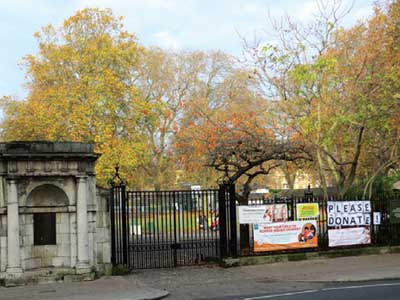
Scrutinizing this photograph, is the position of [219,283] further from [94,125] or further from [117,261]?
[94,125]

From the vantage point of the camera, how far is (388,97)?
21.9 metres

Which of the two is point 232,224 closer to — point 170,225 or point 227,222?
point 227,222

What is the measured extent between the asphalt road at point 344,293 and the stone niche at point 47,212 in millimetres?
5277

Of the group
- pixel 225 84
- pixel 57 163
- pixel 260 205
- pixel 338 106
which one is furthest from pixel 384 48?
pixel 225 84

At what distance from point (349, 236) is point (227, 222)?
4.93 metres

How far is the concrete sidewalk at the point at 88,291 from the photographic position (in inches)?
Result: 542

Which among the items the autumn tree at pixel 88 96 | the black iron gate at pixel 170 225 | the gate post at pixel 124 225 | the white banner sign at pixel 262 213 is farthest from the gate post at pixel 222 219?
the autumn tree at pixel 88 96

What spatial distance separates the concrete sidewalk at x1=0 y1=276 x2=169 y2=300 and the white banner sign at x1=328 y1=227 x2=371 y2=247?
26.0 ft

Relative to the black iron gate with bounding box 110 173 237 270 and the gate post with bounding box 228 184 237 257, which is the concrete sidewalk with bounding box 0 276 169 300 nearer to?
the black iron gate with bounding box 110 173 237 270

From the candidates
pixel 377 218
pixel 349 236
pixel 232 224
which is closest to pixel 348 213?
pixel 349 236

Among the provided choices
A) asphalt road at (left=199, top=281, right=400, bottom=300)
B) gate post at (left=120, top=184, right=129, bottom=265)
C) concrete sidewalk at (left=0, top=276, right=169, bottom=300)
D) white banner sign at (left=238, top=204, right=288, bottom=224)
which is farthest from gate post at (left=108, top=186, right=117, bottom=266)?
asphalt road at (left=199, top=281, right=400, bottom=300)

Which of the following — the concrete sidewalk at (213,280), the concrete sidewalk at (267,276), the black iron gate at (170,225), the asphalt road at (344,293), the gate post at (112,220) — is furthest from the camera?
the black iron gate at (170,225)

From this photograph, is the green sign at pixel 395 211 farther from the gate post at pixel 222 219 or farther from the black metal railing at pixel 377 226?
the gate post at pixel 222 219

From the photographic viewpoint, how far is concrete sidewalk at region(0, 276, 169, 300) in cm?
1377
